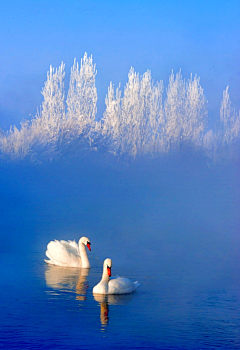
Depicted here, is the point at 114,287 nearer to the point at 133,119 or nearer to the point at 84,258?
the point at 84,258

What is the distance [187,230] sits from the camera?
3162 centimetres

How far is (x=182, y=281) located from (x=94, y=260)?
181 inches

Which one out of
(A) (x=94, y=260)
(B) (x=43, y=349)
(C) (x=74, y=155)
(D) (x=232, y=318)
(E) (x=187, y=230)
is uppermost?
(C) (x=74, y=155)

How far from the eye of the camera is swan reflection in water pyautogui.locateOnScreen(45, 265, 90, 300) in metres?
14.0

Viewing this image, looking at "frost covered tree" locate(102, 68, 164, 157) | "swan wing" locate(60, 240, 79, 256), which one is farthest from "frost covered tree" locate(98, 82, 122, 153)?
"swan wing" locate(60, 240, 79, 256)

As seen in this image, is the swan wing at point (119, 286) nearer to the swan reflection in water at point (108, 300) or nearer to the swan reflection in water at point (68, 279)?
the swan reflection in water at point (108, 300)

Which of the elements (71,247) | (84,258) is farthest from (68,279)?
(71,247)

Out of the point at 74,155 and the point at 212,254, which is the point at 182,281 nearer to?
the point at 212,254

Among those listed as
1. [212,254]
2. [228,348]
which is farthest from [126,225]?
[228,348]

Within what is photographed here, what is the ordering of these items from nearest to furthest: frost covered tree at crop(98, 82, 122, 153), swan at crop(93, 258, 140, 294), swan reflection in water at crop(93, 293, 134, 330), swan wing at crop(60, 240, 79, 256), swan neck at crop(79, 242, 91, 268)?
1. swan reflection in water at crop(93, 293, 134, 330)
2. swan at crop(93, 258, 140, 294)
3. swan neck at crop(79, 242, 91, 268)
4. swan wing at crop(60, 240, 79, 256)
5. frost covered tree at crop(98, 82, 122, 153)

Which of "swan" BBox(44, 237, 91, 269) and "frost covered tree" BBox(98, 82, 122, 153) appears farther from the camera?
"frost covered tree" BBox(98, 82, 122, 153)

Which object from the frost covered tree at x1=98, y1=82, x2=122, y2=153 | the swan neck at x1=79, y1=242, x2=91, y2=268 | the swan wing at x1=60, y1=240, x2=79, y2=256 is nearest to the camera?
the swan neck at x1=79, y1=242, x2=91, y2=268

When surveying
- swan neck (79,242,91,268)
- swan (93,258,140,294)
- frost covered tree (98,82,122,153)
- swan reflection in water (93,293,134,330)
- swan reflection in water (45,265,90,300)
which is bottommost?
swan reflection in water (93,293,134,330)

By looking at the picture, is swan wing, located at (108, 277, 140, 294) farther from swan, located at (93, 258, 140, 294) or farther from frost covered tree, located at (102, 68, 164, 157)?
frost covered tree, located at (102, 68, 164, 157)
